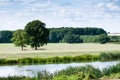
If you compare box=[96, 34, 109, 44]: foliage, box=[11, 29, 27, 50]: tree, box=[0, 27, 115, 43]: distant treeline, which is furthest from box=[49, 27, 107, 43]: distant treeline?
box=[11, 29, 27, 50]: tree

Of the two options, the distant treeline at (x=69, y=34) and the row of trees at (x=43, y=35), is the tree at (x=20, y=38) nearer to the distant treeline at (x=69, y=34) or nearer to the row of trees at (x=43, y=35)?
the row of trees at (x=43, y=35)

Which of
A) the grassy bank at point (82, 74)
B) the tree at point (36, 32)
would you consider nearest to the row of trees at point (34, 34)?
the tree at point (36, 32)

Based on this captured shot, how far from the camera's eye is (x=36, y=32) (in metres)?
105

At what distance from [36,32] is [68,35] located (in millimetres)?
44594

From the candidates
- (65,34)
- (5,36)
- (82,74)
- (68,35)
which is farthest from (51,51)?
(82,74)

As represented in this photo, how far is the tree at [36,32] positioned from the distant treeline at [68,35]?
4252cm

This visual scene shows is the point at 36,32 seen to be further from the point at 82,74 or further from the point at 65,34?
the point at 82,74

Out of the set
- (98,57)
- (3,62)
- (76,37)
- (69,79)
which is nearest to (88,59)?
(98,57)

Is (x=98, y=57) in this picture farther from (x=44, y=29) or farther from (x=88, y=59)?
(x=44, y=29)

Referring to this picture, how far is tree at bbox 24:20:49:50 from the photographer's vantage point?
4094 inches

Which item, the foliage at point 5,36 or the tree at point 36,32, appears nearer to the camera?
the tree at point 36,32

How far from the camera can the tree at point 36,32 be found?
341 feet

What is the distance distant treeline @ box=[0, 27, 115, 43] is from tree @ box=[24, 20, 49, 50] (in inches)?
1674

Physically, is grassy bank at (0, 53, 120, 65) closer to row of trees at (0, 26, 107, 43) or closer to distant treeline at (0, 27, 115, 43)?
distant treeline at (0, 27, 115, 43)
